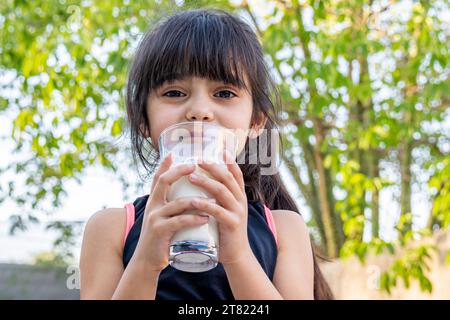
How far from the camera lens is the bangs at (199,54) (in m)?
1.34

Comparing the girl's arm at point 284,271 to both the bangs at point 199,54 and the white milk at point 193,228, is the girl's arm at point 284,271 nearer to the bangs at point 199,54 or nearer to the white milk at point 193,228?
the white milk at point 193,228

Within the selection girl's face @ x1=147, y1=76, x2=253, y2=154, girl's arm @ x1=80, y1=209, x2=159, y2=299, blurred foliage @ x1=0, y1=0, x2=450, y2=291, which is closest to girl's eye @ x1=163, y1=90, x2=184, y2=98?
girl's face @ x1=147, y1=76, x2=253, y2=154

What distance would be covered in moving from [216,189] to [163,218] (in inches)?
3.7

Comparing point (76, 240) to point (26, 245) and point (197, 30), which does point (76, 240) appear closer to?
point (26, 245)

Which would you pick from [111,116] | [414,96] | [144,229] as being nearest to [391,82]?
[414,96]

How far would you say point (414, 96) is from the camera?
4.53 meters

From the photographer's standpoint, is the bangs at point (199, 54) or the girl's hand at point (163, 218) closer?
the girl's hand at point (163, 218)

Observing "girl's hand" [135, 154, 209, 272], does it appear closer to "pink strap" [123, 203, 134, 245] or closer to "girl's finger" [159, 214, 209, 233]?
"girl's finger" [159, 214, 209, 233]

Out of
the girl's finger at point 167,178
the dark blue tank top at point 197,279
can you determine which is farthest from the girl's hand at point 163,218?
the dark blue tank top at point 197,279

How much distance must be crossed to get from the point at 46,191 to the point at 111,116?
124 centimetres

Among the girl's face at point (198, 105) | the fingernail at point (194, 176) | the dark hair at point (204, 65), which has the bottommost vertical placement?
the fingernail at point (194, 176)

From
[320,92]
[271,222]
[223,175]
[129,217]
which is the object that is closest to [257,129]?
[271,222]

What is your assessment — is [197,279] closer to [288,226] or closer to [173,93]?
[288,226]

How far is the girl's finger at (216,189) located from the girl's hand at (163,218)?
0.02m
